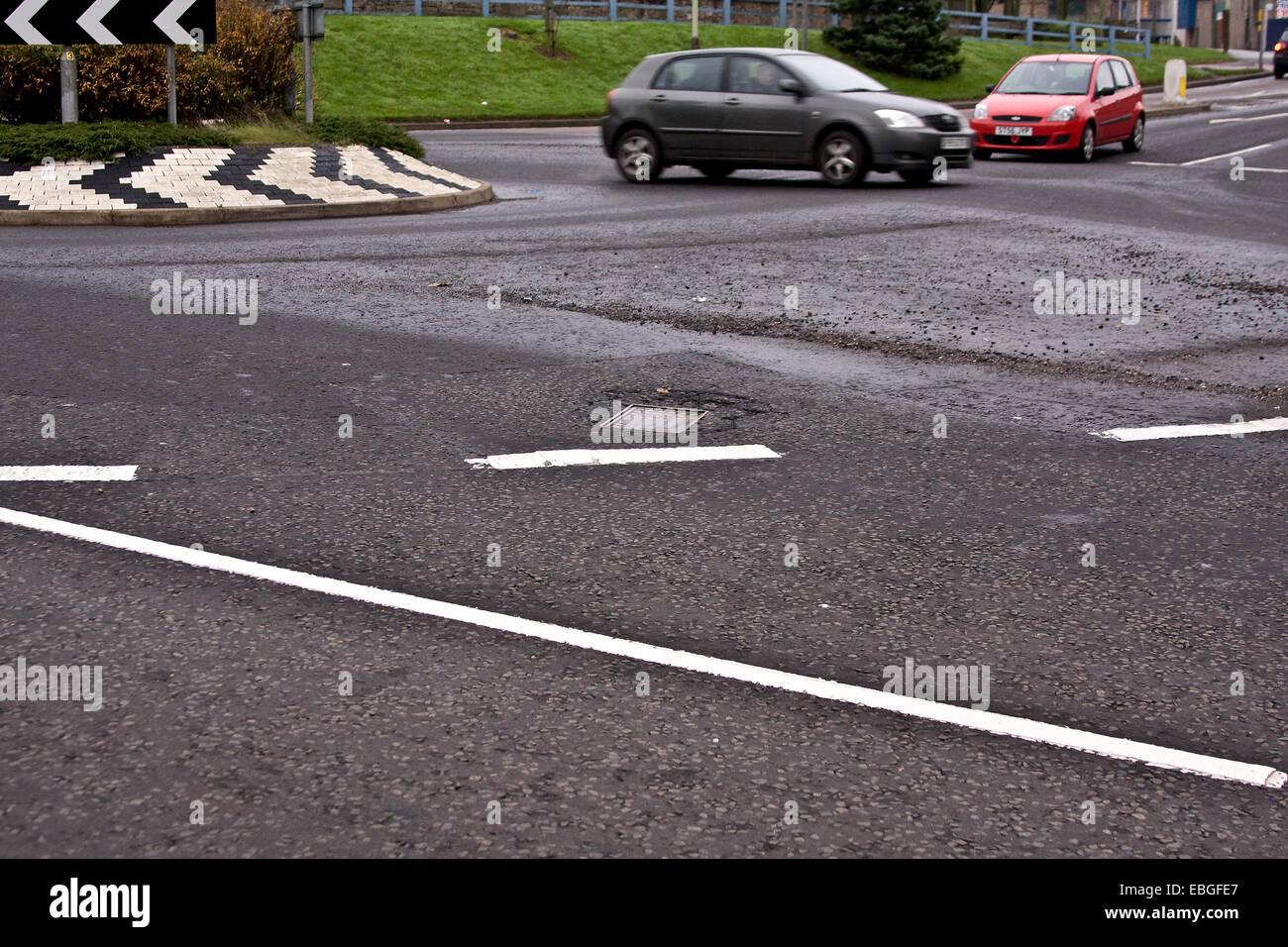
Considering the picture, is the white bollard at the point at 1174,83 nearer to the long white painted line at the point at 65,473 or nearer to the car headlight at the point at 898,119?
the car headlight at the point at 898,119

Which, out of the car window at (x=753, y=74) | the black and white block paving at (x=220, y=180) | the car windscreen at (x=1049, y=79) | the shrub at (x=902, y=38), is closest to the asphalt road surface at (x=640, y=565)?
the black and white block paving at (x=220, y=180)

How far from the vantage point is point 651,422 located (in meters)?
6.76

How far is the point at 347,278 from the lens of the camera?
36.0ft

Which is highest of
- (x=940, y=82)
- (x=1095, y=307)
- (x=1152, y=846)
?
(x=940, y=82)

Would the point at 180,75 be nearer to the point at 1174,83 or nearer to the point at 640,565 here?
the point at 640,565

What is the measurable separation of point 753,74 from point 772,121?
0.78 meters

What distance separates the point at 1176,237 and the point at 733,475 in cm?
887

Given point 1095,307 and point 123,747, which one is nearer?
point 123,747

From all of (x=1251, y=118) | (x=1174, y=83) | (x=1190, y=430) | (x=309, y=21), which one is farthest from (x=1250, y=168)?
(x=1174, y=83)

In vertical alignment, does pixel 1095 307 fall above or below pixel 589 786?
above

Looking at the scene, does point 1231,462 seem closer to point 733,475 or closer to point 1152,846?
point 733,475

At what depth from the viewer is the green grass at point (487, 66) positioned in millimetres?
35656

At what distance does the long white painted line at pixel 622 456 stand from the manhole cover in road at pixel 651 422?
19 cm

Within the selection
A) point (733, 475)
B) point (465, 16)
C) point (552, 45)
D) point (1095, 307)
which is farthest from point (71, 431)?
point (465, 16)
